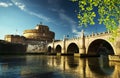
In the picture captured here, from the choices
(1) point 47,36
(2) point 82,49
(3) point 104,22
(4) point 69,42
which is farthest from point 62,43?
(3) point 104,22

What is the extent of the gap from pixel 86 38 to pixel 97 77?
1577 inches

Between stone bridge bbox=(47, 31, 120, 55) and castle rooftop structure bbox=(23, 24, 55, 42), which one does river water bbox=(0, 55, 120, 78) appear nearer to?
stone bridge bbox=(47, 31, 120, 55)

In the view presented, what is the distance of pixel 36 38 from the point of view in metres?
118

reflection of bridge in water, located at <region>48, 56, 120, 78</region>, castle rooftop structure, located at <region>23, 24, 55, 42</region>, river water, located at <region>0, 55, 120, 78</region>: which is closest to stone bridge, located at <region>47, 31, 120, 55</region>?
reflection of bridge in water, located at <region>48, 56, 120, 78</region>

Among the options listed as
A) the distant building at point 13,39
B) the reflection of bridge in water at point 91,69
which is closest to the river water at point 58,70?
the reflection of bridge in water at point 91,69

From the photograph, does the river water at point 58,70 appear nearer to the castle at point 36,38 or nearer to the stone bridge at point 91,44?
the stone bridge at point 91,44

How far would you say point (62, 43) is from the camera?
77000 mm

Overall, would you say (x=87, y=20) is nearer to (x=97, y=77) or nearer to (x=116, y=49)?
(x=97, y=77)

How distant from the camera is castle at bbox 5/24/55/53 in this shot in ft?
346

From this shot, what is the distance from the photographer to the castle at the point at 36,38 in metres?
105

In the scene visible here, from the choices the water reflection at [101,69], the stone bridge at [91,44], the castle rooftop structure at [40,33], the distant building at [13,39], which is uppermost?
the castle rooftop structure at [40,33]

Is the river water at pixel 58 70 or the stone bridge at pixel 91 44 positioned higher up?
the stone bridge at pixel 91 44

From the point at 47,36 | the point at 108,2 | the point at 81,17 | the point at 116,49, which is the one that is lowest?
the point at 116,49

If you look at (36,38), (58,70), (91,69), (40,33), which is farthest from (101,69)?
(40,33)
